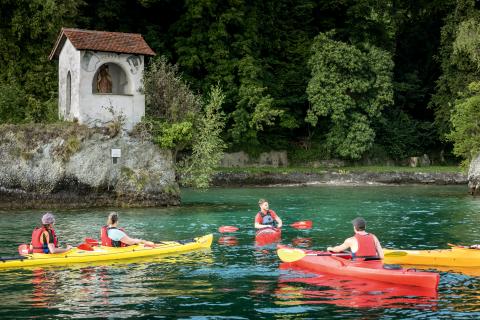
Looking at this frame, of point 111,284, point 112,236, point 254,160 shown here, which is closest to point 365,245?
point 111,284

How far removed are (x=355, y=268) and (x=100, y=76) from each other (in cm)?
2384

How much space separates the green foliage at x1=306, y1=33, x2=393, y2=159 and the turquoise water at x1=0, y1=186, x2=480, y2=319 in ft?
87.7

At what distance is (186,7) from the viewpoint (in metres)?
58.3

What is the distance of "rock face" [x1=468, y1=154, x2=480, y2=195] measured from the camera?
43.6m

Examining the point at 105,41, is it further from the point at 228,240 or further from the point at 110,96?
the point at 228,240

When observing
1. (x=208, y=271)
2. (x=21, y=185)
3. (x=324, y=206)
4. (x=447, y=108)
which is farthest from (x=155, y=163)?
(x=447, y=108)

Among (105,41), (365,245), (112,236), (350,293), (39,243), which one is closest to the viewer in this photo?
(350,293)

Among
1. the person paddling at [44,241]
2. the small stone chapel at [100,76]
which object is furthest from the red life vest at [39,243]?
the small stone chapel at [100,76]

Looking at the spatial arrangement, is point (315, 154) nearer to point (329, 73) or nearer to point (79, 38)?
point (329, 73)

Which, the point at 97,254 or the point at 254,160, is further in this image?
the point at 254,160

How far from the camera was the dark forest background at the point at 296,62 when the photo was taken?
5288 centimetres

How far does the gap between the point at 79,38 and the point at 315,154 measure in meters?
30.9

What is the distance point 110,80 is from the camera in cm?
3775

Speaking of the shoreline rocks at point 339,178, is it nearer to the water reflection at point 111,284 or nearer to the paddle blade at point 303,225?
the paddle blade at point 303,225
